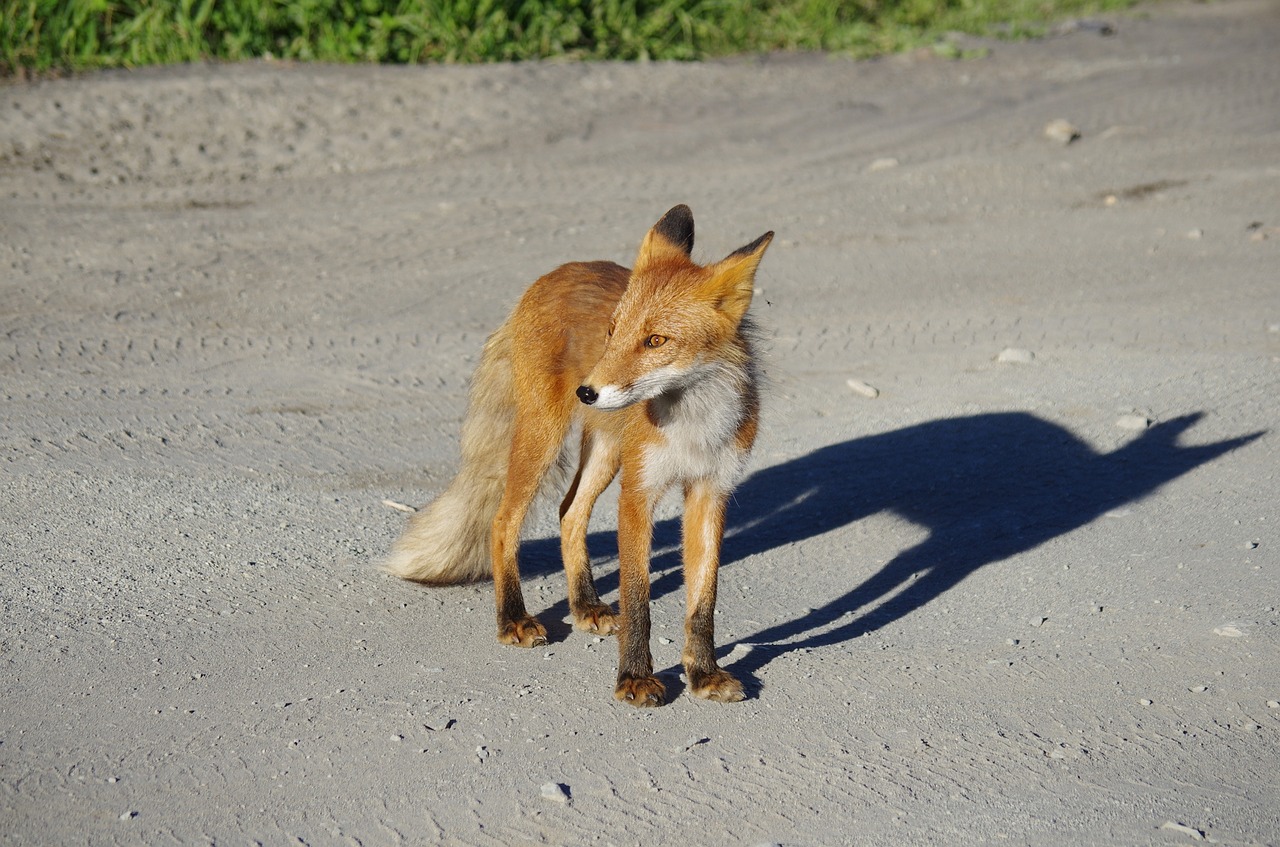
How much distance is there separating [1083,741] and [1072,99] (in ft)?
33.4

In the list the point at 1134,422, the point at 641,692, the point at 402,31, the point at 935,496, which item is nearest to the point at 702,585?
the point at 641,692

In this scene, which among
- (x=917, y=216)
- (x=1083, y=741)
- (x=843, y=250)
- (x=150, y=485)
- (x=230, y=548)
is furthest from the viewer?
(x=917, y=216)

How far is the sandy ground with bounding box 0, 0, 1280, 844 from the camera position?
3.86 meters

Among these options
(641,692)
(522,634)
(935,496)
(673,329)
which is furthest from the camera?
(935,496)

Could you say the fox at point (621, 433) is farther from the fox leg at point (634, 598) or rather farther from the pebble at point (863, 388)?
the pebble at point (863, 388)

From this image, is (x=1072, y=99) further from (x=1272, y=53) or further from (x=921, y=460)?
(x=921, y=460)

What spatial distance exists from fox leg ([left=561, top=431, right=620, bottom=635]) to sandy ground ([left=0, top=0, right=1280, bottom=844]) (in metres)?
0.15

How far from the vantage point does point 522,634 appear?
4801mm

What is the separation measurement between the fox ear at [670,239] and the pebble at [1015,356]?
3.70 metres

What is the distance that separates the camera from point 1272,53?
14430 millimetres

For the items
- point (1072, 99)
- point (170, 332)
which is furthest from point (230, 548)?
point (1072, 99)

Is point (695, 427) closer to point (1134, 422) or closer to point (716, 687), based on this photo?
point (716, 687)

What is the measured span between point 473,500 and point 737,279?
1615mm

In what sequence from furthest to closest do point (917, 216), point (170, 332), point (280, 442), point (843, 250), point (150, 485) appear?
point (917, 216), point (843, 250), point (170, 332), point (280, 442), point (150, 485)
